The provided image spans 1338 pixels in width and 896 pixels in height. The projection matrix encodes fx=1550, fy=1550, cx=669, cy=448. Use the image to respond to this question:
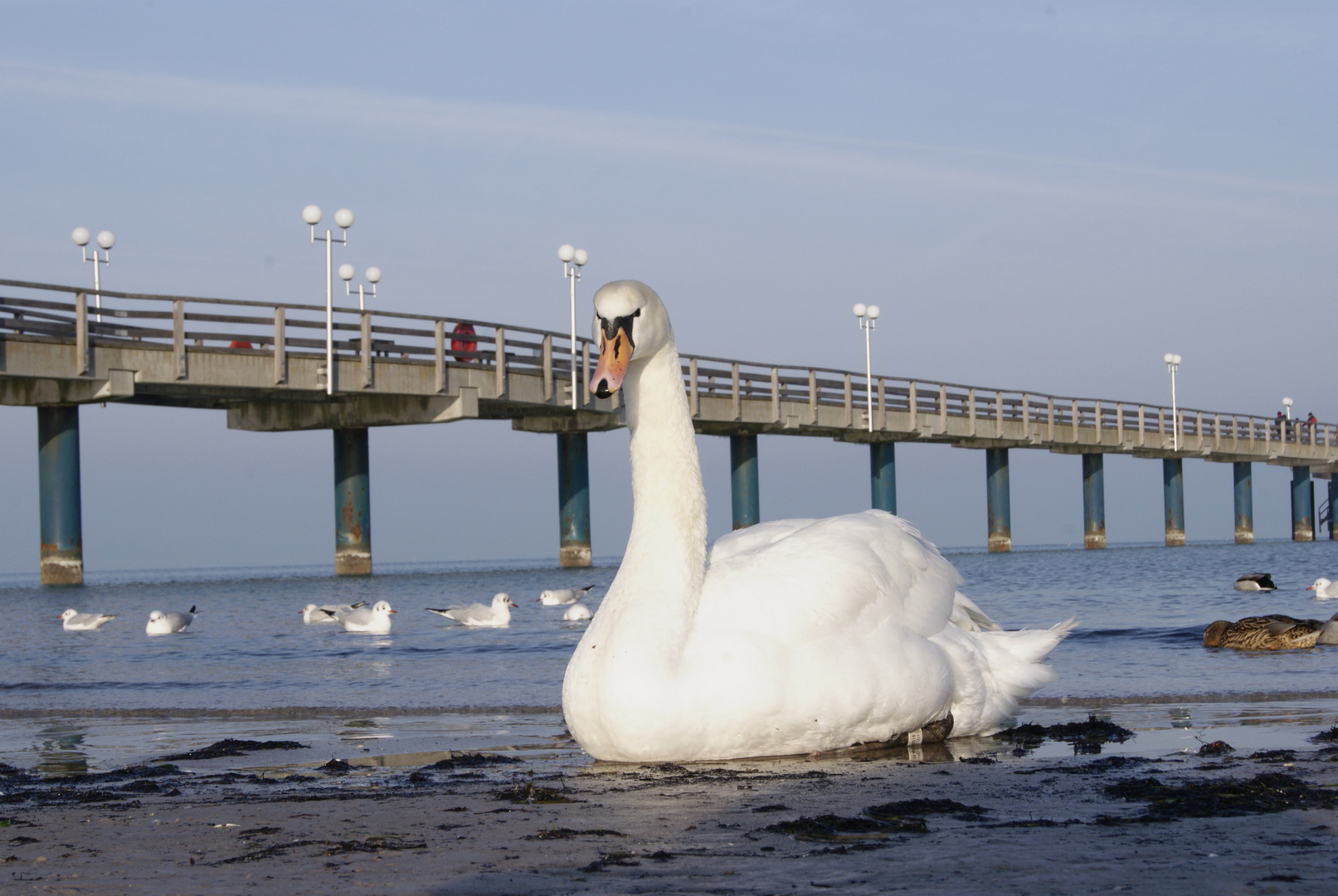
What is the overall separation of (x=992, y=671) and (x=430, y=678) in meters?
5.52

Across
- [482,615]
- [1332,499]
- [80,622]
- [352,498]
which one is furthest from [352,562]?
[1332,499]

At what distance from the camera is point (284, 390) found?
27766 millimetres

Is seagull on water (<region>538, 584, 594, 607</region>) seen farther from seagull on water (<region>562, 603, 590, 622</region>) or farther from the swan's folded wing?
the swan's folded wing

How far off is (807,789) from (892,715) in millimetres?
1082

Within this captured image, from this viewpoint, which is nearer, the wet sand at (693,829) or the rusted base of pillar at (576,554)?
the wet sand at (693,829)

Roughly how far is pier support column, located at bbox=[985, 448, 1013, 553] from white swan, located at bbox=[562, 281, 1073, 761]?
45.3m

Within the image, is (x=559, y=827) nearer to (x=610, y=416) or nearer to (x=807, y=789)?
(x=807, y=789)

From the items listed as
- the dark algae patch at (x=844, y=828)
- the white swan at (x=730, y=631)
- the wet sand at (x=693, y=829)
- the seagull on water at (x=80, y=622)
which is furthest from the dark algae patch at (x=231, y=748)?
the seagull on water at (x=80, y=622)

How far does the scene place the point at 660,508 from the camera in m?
6.00

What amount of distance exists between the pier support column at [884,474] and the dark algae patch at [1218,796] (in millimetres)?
42270

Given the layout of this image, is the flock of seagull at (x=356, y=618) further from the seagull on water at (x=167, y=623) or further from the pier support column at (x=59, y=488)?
the pier support column at (x=59, y=488)

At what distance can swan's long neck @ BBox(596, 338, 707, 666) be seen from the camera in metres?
5.79

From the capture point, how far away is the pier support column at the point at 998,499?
167 ft

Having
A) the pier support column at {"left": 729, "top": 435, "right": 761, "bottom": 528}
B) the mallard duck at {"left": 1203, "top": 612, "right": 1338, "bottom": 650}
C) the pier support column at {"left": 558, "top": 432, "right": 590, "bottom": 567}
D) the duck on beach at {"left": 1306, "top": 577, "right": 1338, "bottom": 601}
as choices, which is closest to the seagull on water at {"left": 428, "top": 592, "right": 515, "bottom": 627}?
the mallard duck at {"left": 1203, "top": 612, "right": 1338, "bottom": 650}
